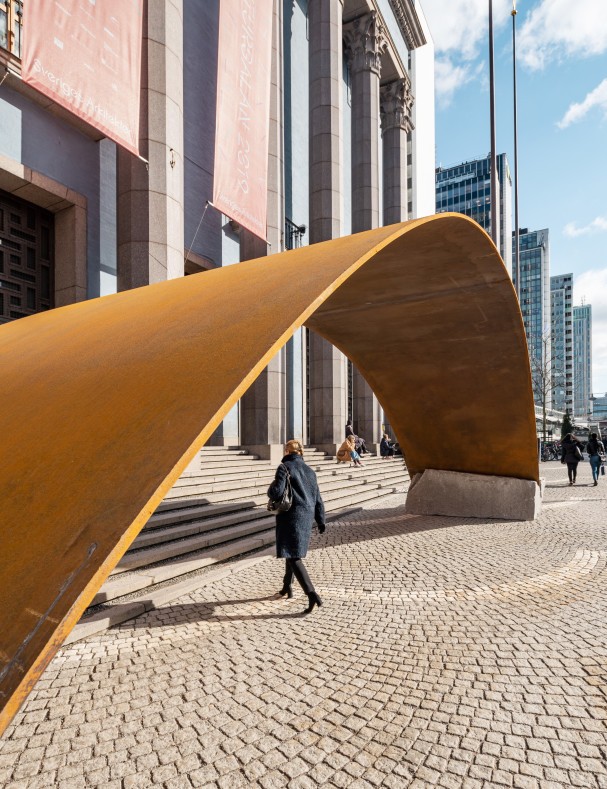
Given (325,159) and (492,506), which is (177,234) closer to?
(492,506)

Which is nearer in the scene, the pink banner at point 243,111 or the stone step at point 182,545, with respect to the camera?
the stone step at point 182,545

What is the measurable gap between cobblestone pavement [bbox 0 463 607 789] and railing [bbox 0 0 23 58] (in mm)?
10733

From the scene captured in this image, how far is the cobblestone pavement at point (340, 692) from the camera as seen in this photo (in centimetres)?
268

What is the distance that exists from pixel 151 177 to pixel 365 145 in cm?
1637

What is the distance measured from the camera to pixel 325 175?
19.8 metres

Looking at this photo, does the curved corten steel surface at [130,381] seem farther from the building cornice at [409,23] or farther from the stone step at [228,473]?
the building cornice at [409,23]

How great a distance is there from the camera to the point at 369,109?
78.5ft

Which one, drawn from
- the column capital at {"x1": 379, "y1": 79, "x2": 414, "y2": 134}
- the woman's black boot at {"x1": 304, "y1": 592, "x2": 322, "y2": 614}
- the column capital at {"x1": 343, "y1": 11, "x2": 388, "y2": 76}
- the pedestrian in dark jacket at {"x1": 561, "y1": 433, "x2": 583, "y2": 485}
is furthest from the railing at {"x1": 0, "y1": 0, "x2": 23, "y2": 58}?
the column capital at {"x1": 379, "y1": 79, "x2": 414, "y2": 134}

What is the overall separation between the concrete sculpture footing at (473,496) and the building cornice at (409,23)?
30691 mm

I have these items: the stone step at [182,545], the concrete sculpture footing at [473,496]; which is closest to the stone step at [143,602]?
the stone step at [182,545]

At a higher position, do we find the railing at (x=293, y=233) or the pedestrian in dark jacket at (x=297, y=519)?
the railing at (x=293, y=233)

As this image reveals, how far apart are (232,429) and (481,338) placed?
1027cm

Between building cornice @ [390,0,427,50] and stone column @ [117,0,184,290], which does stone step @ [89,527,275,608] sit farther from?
building cornice @ [390,0,427,50]

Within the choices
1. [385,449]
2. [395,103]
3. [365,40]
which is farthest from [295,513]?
[395,103]
